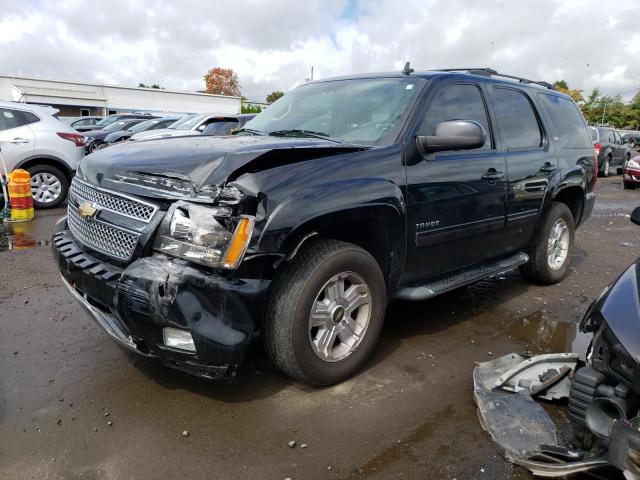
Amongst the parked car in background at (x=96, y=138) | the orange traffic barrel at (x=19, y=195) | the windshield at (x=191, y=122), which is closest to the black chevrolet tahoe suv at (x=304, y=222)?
the orange traffic barrel at (x=19, y=195)

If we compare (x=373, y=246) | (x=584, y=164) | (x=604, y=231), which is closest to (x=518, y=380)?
(x=373, y=246)

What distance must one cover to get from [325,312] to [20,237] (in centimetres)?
544

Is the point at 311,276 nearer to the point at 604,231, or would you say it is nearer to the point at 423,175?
the point at 423,175

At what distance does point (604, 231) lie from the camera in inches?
339

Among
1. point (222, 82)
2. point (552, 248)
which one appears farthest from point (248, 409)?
point (222, 82)

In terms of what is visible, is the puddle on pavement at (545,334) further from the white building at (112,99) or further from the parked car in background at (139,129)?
the white building at (112,99)

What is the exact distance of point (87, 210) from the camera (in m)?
2.97

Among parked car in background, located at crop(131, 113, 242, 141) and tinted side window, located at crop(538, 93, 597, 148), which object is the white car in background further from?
tinted side window, located at crop(538, 93, 597, 148)

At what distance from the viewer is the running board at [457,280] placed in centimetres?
349

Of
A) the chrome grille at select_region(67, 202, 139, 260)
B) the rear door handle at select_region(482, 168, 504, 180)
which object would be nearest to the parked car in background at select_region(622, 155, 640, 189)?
the rear door handle at select_region(482, 168, 504, 180)

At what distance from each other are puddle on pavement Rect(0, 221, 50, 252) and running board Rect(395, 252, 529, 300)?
194 inches

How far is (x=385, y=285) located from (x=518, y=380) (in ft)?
3.20

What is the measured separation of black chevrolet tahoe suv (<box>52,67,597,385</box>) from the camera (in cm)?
250

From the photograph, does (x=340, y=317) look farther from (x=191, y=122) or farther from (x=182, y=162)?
(x=191, y=122)
